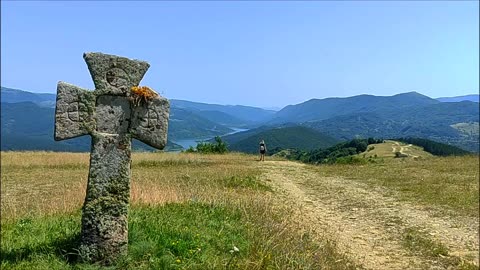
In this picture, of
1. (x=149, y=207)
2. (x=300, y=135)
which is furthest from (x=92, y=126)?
(x=300, y=135)

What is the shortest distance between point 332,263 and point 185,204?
387 cm

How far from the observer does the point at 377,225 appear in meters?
11.5

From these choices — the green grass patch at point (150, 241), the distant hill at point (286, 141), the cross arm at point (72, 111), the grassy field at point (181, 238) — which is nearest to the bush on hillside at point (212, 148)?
the grassy field at point (181, 238)

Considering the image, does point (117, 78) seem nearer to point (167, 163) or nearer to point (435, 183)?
point (435, 183)

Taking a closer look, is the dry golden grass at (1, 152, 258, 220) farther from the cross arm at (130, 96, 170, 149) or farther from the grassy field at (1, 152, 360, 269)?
the cross arm at (130, 96, 170, 149)

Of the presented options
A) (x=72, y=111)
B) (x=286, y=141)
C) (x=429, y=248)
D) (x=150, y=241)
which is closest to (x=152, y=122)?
(x=72, y=111)

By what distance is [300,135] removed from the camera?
120688 mm

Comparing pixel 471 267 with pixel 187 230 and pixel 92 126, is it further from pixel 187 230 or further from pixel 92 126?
pixel 92 126

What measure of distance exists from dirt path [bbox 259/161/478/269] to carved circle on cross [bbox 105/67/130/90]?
5.31 metres

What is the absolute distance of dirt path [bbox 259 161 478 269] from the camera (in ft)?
28.0

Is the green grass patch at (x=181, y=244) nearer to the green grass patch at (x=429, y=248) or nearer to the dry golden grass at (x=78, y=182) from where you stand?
the dry golden grass at (x=78, y=182)

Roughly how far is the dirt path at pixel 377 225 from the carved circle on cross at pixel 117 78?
17.4 ft

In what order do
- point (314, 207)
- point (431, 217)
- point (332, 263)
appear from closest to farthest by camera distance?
point (332, 263)
point (431, 217)
point (314, 207)

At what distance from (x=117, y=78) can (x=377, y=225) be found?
27.8ft
